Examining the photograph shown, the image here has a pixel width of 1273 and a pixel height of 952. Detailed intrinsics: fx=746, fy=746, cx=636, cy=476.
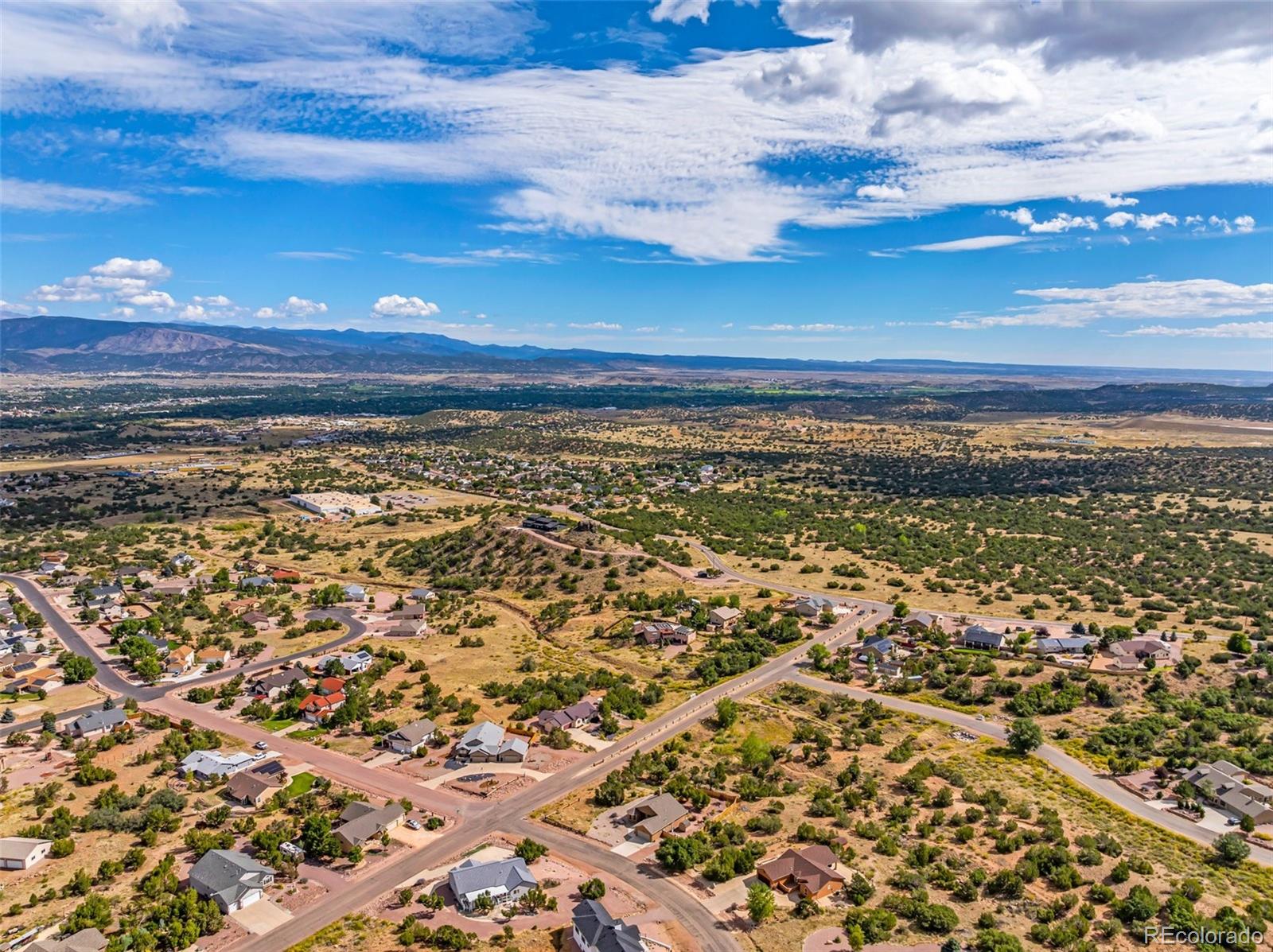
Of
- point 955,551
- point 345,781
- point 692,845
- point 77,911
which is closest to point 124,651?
point 345,781

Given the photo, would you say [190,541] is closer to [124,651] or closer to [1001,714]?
[124,651]

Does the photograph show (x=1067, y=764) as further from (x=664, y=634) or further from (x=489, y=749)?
(x=489, y=749)

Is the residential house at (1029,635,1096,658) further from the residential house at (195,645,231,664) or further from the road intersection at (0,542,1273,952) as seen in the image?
the residential house at (195,645,231,664)

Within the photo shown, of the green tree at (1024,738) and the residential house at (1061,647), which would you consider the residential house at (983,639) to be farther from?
the green tree at (1024,738)

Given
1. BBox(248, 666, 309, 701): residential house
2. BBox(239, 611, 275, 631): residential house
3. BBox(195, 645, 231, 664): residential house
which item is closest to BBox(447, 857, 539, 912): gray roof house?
BBox(248, 666, 309, 701): residential house

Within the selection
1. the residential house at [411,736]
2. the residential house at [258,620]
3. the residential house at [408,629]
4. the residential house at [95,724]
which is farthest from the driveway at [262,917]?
the residential house at [258,620]

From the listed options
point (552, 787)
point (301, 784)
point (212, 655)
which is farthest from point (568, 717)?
point (212, 655)
